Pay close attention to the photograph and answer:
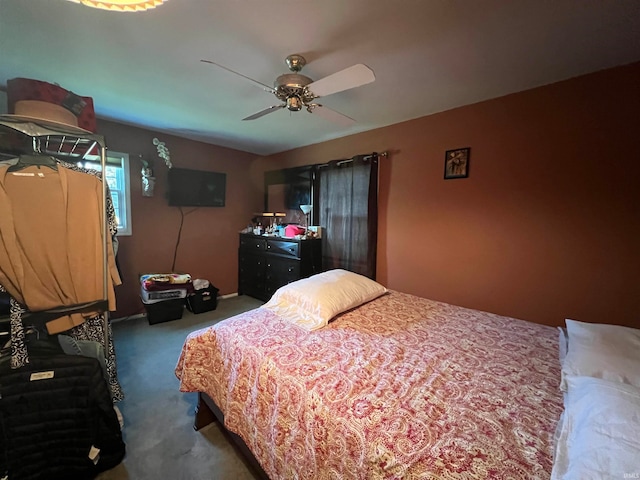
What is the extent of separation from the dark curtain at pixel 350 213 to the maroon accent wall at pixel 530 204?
25cm

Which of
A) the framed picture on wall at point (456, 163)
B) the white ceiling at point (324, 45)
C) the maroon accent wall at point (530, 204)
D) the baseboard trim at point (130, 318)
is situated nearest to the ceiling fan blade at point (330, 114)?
the white ceiling at point (324, 45)

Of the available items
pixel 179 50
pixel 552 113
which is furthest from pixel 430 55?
pixel 179 50

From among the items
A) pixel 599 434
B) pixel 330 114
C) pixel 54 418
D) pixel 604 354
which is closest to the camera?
pixel 599 434

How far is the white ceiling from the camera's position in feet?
4.40

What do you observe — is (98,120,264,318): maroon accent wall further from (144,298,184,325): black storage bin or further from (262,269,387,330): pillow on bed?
(262,269,387,330): pillow on bed

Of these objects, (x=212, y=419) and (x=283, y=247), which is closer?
(x=212, y=419)

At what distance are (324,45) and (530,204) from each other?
2055mm

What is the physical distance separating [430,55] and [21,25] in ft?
8.08

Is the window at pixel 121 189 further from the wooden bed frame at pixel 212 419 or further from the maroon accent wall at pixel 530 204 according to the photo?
the maroon accent wall at pixel 530 204

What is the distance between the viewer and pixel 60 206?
1337 millimetres

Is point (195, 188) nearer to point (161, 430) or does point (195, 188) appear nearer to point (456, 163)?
point (161, 430)

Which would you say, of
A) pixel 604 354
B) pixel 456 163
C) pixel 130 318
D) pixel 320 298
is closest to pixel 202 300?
pixel 130 318

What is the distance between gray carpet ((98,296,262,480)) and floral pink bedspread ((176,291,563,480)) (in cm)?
33

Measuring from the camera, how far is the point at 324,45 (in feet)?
5.28
